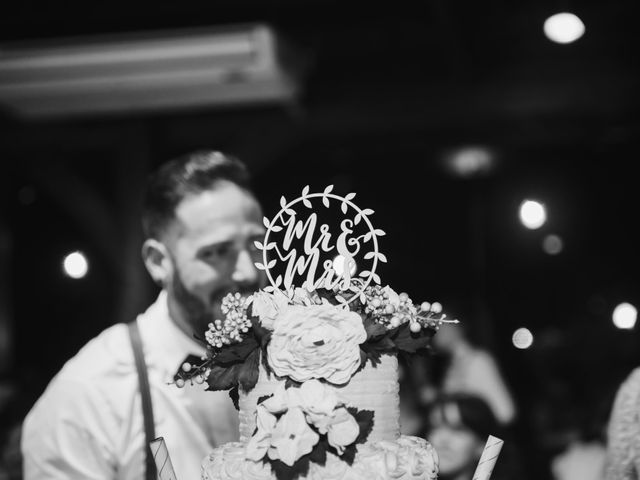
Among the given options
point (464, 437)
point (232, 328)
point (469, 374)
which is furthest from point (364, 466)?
point (469, 374)

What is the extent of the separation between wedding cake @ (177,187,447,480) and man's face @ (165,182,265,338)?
0.81 metres

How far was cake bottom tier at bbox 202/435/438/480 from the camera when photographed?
1.99 meters

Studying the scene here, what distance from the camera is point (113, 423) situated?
2.87 m

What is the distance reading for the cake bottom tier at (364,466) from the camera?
6.51 feet

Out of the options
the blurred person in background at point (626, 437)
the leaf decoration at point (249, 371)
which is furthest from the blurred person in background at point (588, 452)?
the leaf decoration at point (249, 371)

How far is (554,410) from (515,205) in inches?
119

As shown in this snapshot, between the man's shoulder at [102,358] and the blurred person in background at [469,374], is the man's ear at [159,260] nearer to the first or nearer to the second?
the man's shoulder at [102,358]

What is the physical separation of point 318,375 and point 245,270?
3.50ft

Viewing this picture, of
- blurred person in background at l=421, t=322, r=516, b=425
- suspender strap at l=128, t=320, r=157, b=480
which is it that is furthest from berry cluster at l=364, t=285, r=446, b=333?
blurred person in background at l=421, t=322, r=516, b=425

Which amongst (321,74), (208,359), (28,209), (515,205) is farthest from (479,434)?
(515,205)

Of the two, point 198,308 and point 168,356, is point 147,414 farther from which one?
point 198,308

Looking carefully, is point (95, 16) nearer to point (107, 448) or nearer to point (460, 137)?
point (460, 137)

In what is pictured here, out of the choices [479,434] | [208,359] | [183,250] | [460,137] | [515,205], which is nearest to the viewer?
[208,359]

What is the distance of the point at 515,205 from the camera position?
859cm
